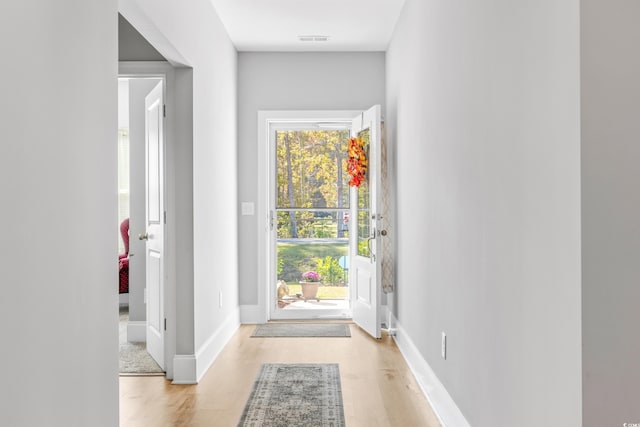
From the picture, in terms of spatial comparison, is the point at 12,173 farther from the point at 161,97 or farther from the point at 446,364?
the point at 161,97

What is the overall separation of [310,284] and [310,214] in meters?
0.76

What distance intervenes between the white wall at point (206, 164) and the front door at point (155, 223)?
28cm

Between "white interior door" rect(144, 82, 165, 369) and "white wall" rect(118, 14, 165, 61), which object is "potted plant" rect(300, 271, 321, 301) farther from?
"white wall" rect(118, 14, 165, 61)

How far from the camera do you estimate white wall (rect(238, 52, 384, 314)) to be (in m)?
5.96

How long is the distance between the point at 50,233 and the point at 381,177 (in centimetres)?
398

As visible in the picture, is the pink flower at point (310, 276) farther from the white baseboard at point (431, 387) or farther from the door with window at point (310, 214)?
the white baseboard at point (431, 387)

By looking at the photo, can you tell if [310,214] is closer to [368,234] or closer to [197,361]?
[368,234]

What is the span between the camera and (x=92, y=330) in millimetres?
2049

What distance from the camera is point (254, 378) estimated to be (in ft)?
12.8

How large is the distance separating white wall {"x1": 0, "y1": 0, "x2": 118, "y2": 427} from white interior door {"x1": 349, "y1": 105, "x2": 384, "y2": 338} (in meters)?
3.14

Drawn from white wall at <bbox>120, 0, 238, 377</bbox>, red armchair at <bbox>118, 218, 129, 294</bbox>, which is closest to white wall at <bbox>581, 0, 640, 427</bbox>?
white wall at <bbox>120, 0, 238, 377</bbox>

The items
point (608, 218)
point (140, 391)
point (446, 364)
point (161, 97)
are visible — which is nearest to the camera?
point (608, 218)

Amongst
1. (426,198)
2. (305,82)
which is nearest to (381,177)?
(305,82)

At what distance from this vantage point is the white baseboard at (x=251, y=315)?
5.90 metres
